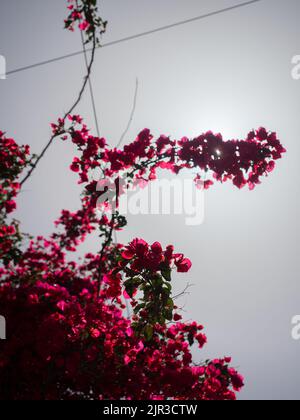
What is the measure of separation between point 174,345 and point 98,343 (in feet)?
4.09

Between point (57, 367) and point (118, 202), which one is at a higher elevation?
point (118, 202)

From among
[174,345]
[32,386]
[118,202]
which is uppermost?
[118,202]

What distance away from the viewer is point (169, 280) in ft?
6.14

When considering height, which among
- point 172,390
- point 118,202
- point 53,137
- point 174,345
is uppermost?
point 53,137

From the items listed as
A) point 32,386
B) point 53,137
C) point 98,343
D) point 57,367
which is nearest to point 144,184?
point 53,137

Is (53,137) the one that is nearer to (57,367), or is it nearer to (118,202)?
(118,202)

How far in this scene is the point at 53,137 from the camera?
11.8 feet

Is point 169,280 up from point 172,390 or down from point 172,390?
up

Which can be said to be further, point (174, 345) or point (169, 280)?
point (174, 345)

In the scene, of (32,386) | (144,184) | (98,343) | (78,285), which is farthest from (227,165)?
(78,285)
